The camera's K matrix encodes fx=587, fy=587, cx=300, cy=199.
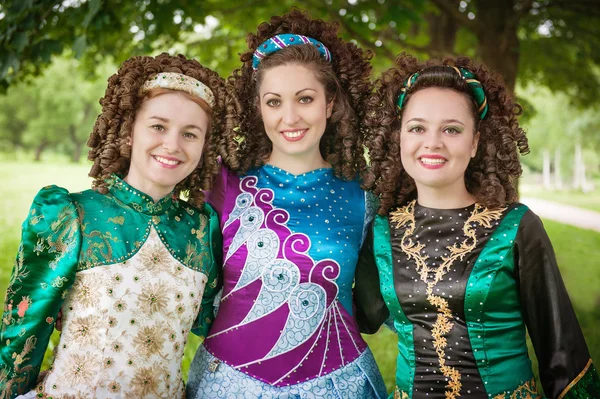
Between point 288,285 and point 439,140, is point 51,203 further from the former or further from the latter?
point 439,140

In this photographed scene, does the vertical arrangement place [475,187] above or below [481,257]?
above

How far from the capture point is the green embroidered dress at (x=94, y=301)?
204cm

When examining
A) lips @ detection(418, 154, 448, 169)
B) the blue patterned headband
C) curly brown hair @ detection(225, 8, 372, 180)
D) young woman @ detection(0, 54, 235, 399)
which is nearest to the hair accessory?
young woman @ detection(0, 54, 235, 399)

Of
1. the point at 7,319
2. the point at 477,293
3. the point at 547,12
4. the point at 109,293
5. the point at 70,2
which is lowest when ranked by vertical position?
the point at 7,319

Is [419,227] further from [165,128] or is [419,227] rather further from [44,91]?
[44,91]

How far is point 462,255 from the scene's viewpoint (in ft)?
7.24

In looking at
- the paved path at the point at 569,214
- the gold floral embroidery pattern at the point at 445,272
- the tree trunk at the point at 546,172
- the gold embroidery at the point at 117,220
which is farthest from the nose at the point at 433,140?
the tree trunk at the point at 546,172

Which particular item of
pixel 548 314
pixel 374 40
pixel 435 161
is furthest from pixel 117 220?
pixel 374 40

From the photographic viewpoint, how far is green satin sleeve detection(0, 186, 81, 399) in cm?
203

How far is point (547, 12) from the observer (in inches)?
271

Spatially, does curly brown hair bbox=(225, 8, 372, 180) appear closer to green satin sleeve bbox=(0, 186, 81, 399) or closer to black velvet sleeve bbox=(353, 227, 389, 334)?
black velvet sleeve bbox=(353, 227, 389, 334)

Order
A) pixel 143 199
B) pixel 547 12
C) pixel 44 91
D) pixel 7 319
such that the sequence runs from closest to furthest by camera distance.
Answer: pixel 7 319 → pixel 143 199 → pixel 547 12 → pixel 44 91

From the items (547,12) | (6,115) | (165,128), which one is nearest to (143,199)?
(165,128)

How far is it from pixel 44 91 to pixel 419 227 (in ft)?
77.0
